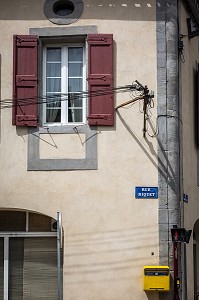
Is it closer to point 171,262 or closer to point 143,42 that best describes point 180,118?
point 143,42

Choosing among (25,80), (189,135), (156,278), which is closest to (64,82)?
(25,80)

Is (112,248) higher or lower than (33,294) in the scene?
higher

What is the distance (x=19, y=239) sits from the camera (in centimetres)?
1583

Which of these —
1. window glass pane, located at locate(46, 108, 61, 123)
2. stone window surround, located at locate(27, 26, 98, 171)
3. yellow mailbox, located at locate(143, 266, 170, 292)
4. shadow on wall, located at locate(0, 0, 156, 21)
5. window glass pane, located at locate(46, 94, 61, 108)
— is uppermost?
shadow on wall, located at locate(0, 0, 156, 21)

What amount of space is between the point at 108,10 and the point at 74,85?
67.1 inches

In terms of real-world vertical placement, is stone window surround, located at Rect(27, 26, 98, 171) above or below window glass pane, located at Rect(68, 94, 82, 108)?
below

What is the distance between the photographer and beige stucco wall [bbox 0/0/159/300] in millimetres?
15141

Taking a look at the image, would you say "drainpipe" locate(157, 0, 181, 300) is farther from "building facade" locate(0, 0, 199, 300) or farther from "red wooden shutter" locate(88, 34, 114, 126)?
"red wooden shutter" locate(88, 34, 114, 126)

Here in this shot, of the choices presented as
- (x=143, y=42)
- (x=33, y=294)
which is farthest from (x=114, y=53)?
(x=33, y=294)

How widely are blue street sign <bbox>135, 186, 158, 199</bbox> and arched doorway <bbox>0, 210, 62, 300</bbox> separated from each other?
73.9 inches

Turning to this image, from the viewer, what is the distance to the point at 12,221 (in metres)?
16.0

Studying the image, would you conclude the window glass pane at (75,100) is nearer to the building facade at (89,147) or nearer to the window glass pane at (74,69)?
the building facade at (89,147)

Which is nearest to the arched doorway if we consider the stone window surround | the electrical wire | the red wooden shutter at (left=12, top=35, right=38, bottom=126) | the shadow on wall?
the stone window surround

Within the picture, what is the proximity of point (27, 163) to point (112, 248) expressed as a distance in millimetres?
2428
